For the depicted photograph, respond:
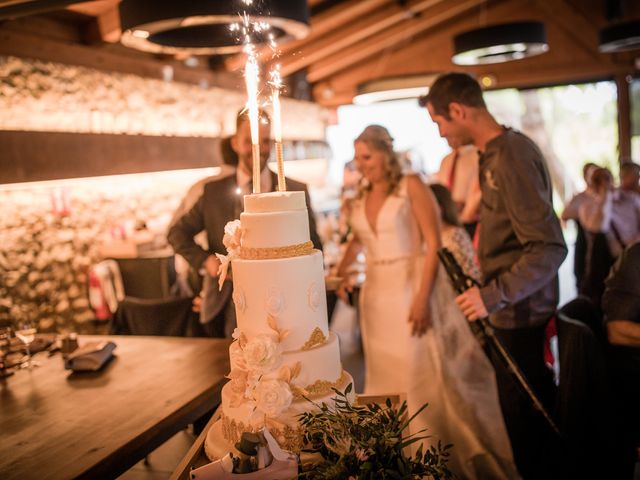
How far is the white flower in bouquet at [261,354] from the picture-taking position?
1.45m

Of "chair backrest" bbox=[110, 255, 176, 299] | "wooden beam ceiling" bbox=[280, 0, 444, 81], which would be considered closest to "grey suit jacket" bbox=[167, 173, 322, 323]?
"chair backrest" bbox=[110, 255, 176, 299]

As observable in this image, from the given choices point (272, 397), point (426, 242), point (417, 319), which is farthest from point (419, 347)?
point (272, 397)

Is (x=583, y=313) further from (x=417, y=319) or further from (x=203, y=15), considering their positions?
(x=203, y=15)

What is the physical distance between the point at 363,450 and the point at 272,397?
0.27 meters

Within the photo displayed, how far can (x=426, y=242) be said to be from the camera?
311 cm

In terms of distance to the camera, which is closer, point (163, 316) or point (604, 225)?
point (163, 316)

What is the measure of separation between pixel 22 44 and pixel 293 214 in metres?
4.50

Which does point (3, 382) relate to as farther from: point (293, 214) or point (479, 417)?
point (479, 417)

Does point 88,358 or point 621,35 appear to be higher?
point 621,35

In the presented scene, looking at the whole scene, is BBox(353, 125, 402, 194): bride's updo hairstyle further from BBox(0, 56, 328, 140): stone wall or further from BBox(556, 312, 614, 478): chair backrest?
BBox(0, 56, 328, 140): stone wall

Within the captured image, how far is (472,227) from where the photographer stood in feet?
15.9

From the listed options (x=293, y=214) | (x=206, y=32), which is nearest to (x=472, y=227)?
(x=206, y=32)

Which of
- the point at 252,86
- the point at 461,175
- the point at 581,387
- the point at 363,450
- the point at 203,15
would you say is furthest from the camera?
the point at 461,175

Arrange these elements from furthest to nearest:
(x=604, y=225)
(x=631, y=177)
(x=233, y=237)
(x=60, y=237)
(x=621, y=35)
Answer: (x=621, y=35), (x=60, y=237), (x=631, y=177), (x=604, y=225), (x=233, y=237)
